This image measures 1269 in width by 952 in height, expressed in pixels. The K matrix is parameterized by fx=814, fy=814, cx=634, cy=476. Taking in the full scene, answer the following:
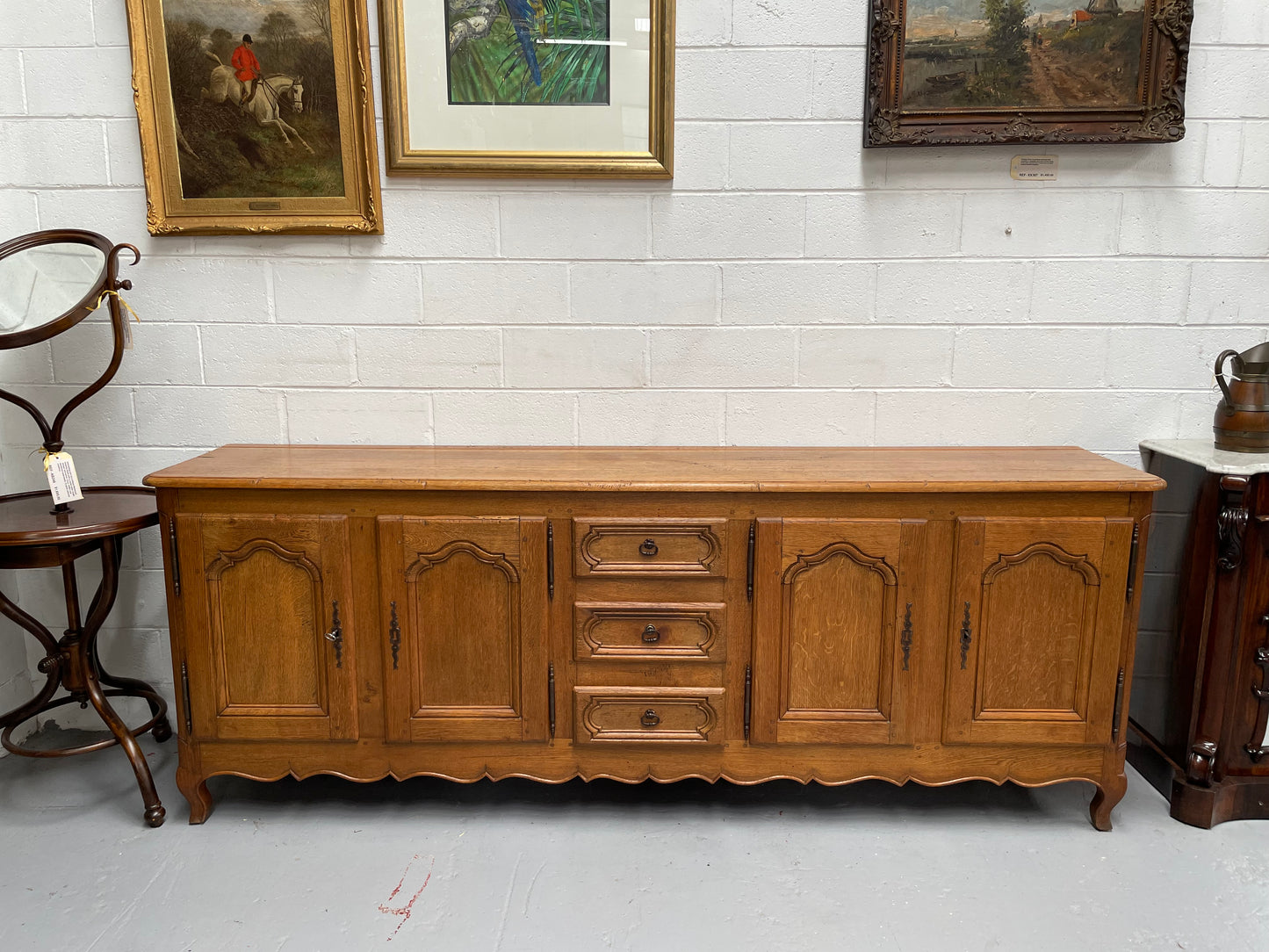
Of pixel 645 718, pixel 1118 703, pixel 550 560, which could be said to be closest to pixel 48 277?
pixel 550 560

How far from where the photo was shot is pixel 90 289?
83.3 inches

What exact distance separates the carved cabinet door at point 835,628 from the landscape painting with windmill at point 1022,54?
1.22m

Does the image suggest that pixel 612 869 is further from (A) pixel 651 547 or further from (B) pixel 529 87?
(B) pixel 529 87

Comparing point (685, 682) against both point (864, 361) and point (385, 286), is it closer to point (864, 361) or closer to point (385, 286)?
point (864, 361)

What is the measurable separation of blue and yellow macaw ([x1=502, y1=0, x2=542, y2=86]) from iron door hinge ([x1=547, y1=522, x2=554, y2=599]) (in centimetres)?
125

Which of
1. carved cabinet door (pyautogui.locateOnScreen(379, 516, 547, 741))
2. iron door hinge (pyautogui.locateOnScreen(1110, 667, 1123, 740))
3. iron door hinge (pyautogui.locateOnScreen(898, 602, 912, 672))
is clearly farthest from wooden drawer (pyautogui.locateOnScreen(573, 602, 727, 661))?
iron door hinge (pyautogui.locateOnScreen(1110, 667, 1123, 740))

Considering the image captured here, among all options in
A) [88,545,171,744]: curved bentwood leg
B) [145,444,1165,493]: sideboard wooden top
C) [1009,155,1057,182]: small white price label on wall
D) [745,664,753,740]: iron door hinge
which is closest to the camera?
[145,444,1165,493]: sideboard wooden top

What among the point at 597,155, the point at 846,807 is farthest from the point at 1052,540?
the point at 597,155

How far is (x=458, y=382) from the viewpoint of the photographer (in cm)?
241

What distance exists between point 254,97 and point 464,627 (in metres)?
1.58

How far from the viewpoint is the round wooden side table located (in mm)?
1938

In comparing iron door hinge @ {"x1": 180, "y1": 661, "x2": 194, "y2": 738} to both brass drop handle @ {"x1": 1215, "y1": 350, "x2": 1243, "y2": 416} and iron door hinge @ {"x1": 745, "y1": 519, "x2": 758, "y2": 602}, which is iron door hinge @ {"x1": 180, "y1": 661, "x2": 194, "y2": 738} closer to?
iron door hinge @ {"x1": 745, "y1": 519, "x2": 758, "y2": 602}

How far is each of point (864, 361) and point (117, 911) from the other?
229cm

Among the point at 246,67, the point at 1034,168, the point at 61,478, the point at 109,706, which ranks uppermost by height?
the point at 246,67
